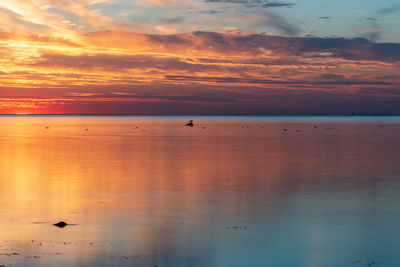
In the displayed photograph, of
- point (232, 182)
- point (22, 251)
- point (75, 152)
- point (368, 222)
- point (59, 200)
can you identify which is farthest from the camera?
point (75, 152)

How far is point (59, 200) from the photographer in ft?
95.4

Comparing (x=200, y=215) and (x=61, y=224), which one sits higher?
(x=61, y=224)

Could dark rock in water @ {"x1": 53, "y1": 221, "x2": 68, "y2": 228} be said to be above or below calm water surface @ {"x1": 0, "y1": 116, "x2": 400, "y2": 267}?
above

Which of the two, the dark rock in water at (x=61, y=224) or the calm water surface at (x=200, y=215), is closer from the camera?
the calm water surface at (x=200, y=215)

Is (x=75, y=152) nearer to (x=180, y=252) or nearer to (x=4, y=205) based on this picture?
(x=4, y=205)

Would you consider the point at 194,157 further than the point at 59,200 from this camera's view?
Yes

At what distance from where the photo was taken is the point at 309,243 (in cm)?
1948

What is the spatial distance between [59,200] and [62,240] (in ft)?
33.3

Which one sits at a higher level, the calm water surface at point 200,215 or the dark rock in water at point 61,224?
the dark rock in water at point 61,224

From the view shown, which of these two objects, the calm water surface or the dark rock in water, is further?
the dark rock in water

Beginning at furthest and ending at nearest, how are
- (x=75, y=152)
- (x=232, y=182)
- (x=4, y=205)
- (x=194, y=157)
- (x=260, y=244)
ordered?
(x=75, y=152) → (x=194, y=157) → (x=232, y=182) → (x=4, y=205) → (x=260, y=244)

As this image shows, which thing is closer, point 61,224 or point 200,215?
point 61,224

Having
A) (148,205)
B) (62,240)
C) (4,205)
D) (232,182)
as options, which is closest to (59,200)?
(4,205)

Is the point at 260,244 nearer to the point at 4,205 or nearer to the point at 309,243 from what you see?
the point at 309,243
